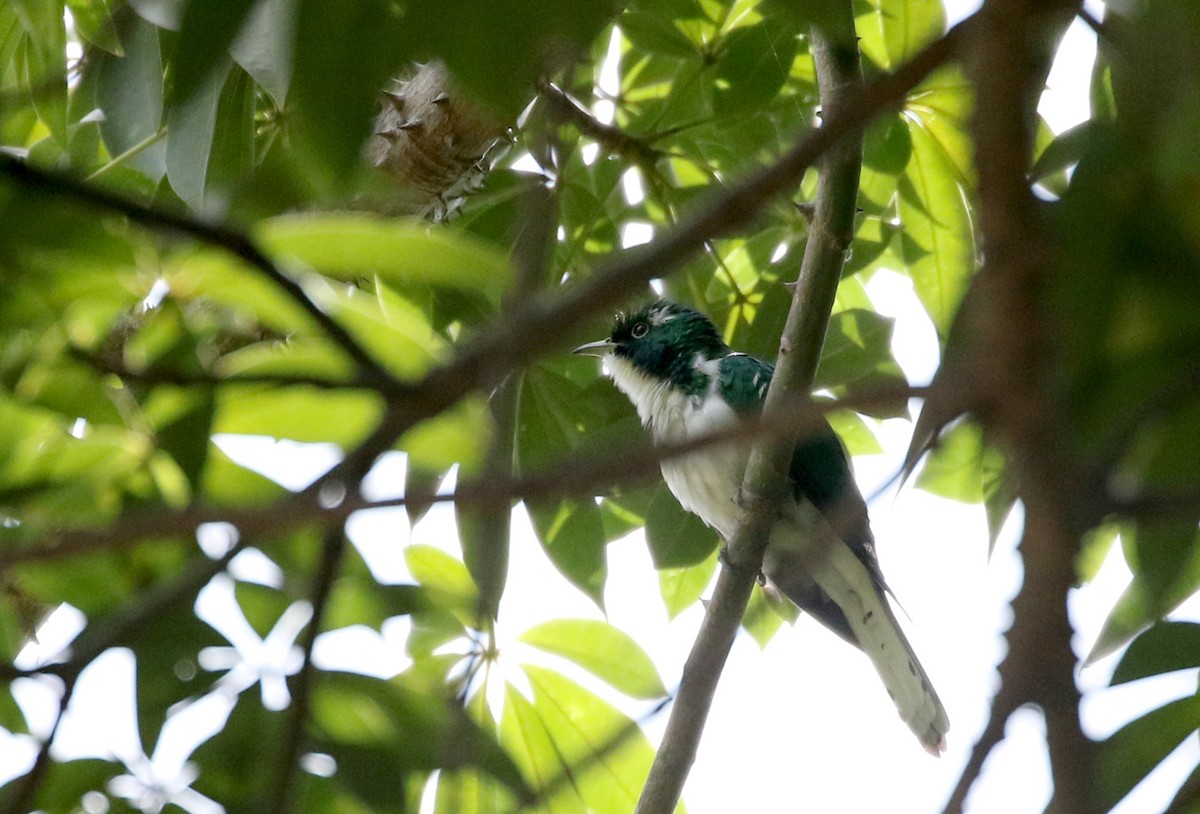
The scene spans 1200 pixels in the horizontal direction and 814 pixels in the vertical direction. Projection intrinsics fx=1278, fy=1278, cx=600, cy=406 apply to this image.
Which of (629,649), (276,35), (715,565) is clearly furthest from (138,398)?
(715,565)

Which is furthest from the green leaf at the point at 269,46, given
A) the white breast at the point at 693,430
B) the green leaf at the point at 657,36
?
the white breast at the point at 693,430

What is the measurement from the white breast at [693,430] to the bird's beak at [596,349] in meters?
0.08

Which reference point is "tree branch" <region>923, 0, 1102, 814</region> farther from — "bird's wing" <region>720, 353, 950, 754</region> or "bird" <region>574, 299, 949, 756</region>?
"bird's wing" <region>720, 353, 950, 754</region>

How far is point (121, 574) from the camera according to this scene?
2184 millimetres

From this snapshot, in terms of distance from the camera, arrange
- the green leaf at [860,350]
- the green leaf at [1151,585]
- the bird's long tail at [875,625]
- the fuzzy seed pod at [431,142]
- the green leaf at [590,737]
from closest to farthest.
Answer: the green leaf at [1151,585] → the green leaf at [590,737] → the fuzzy seed pod at [431,142] → the green leaf at [860,350] → the bird's long tail at [875,625]

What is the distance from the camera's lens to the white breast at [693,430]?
4.36 meters

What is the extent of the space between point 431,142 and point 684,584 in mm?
1765

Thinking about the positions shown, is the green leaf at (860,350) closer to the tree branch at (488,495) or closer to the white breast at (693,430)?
the white breast at (693,430)

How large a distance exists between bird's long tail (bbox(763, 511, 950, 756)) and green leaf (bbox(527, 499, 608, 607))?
3.29ft

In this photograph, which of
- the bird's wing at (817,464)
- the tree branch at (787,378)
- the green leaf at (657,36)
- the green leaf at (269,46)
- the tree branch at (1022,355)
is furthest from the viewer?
the bird's wing at (817,464)

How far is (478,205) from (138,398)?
191 centimetres

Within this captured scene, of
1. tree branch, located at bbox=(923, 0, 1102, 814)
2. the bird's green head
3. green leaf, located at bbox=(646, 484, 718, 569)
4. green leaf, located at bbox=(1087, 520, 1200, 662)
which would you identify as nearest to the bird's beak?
the bird's green head

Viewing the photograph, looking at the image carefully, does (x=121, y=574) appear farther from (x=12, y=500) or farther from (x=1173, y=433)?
(x=1173, y=433)

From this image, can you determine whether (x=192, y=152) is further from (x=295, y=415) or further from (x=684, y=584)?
(x=684, y=584)
